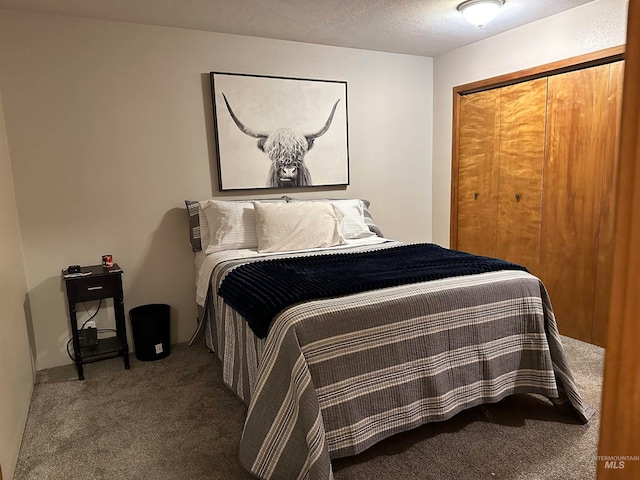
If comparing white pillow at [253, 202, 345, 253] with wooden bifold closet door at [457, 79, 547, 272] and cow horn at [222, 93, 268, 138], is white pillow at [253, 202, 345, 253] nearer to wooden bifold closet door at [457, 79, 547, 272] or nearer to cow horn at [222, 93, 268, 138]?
cow horn at [222, 93, 268, 138]

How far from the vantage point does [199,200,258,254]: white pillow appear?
3043 millimetres

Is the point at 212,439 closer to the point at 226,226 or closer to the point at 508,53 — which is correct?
the point at 226,226

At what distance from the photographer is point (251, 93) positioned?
132 inches

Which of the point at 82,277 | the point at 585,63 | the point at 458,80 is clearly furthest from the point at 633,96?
the point at 458,80

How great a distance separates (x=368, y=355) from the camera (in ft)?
5.97

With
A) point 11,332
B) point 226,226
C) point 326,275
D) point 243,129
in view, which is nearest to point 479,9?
point 243,129

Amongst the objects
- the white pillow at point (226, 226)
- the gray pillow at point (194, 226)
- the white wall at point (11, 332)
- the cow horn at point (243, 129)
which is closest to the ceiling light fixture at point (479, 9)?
the cow horn at point (243, 129)

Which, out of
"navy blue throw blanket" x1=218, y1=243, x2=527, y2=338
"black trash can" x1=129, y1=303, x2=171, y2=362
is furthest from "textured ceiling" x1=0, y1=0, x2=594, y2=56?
"black trash can" x1=129, y1=303, x2=171, y2=362

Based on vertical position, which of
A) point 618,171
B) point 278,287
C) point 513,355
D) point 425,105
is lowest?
point 513,355

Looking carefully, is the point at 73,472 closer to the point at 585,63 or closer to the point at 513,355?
the point at 513,355

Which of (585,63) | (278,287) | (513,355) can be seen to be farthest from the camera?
(585,63)

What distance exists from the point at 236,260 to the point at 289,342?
1116mm

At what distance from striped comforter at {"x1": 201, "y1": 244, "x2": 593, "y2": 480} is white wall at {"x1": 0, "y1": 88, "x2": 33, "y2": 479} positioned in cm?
98

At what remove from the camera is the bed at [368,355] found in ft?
5.55
